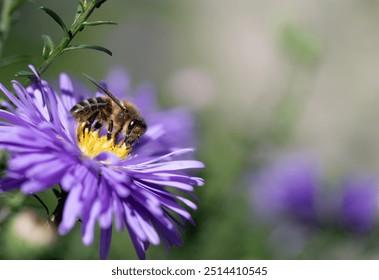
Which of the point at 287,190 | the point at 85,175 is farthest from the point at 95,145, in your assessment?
the point at 287,190

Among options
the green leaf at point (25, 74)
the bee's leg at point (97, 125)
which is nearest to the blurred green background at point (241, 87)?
the green leaf at point (25, 74)

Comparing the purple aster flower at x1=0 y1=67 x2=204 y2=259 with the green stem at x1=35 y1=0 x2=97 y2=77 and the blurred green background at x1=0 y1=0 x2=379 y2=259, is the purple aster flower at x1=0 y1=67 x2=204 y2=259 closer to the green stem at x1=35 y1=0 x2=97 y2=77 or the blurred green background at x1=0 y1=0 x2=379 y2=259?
the green stem at x1=35 y1=0 x2=97 y2=77

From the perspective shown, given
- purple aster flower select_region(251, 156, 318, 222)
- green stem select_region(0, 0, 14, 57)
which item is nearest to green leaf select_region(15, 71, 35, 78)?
green stem select_region(0, 0, 14, 57)

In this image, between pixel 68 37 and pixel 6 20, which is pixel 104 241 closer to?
pixel 68 37

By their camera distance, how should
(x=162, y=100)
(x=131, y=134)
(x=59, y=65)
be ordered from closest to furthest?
(x=131, y=134) → (x=162, y=100) → (x=59, y=65)

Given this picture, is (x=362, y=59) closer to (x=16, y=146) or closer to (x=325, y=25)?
(x=325, y=25)

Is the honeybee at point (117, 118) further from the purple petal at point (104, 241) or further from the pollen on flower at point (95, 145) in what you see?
the purple petal at point (104, 241)
